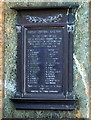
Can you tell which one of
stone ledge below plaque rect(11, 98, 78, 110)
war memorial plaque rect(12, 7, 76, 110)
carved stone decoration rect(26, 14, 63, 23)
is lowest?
stone ledge below plaque rect(11, 98, 78, 110)

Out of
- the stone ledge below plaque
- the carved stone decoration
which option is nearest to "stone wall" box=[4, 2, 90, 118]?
the stone ledge below plaque

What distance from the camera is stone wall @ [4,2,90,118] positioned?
5836mm

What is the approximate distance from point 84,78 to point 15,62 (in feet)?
3.81

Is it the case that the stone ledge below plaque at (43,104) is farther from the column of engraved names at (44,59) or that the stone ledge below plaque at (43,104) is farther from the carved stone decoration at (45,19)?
the carved stone decoration at (45,19)

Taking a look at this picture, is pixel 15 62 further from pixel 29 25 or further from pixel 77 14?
pixel 77 14

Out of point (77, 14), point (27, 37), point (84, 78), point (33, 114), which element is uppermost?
point (77, 14)

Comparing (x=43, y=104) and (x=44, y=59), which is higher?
(x=44, y=59)

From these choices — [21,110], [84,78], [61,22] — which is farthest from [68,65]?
[21,110]

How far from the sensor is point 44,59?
5906 mm

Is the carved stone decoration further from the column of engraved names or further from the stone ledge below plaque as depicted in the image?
the stone ledge below plaque

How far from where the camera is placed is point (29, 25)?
594 centimetres

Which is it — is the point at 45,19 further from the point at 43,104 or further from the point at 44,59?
the point at 43,104

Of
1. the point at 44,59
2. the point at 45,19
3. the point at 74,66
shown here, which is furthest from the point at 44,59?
the point at 45,19

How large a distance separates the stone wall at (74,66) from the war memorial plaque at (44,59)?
87mm
